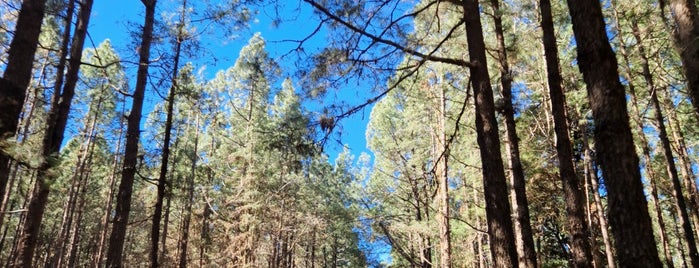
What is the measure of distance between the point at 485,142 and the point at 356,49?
2129mm

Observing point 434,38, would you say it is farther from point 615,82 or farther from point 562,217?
point 615,82

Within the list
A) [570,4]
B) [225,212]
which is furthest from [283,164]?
[570,4]

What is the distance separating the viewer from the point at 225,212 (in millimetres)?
18906

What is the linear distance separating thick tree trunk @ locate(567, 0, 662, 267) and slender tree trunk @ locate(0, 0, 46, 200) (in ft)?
13.8

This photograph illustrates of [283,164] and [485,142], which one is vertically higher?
[283,164]

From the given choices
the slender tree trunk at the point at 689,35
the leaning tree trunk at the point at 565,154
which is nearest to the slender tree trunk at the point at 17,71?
the leaning tree trunk at the point at 565,154

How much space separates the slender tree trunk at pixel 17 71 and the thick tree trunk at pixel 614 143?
4.20 m

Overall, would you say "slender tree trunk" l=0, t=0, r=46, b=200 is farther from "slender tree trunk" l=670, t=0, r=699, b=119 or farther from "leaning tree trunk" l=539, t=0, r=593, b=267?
"slender tree trunk" l=670, t=0, r=699, b=119

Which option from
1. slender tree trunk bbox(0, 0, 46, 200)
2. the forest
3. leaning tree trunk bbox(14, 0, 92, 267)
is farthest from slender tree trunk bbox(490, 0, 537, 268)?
leaning tree trunk bbox(14, 0, 92, 267)

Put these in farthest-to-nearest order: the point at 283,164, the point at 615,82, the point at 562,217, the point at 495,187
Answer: the point at 283,164, the point at 562,217, the point at 495,187, the point at 615,82

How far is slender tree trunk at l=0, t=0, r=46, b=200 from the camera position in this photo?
3592 millimetres

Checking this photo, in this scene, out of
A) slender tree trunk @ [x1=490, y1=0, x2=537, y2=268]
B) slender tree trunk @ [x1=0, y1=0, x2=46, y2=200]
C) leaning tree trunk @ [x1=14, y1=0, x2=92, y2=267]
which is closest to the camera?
slender tree trunk @ [x1=0, y1=0, x2=46, y2=200]

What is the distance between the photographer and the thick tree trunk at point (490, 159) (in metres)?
4.66

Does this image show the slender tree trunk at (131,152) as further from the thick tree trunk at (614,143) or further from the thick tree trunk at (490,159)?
the thick tree trunk at (614,143)
